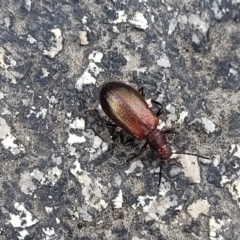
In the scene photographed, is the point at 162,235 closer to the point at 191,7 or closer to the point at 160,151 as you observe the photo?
the point at 160,151

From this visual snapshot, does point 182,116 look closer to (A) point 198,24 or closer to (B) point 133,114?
(B) point 133,114

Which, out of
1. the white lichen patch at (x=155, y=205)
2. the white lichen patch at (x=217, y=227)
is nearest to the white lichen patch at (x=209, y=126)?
the white lichen patch at (x=155, y=205)

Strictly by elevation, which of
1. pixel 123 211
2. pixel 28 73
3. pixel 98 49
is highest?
pixel 98 49

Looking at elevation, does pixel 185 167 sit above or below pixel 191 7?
below

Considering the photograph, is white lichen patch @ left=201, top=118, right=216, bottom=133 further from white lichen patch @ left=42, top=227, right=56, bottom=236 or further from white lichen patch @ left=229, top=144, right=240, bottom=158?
white lichen patch @ left=42, top=227, right=56, bottom=236

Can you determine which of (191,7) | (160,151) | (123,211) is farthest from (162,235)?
(191,7)

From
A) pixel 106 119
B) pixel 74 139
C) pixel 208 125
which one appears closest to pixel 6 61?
pixel 74 139

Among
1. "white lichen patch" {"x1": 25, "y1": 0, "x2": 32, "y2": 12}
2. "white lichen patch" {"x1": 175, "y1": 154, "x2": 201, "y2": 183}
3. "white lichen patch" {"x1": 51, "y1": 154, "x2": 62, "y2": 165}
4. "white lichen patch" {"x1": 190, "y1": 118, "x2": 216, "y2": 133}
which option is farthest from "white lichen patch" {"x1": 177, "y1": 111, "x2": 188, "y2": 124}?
"white lichen patch" {"x1": 25, "y1": 0, "x2": 32, "y2": 12}
